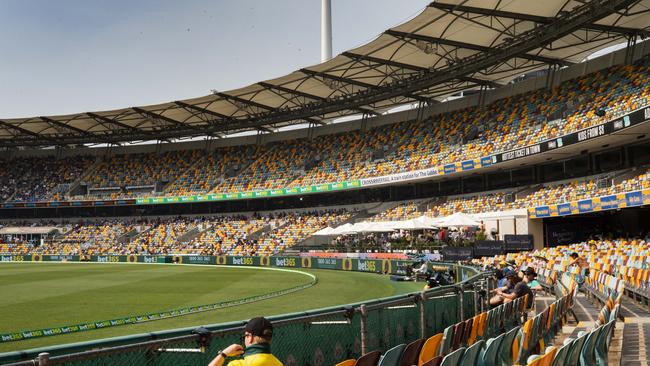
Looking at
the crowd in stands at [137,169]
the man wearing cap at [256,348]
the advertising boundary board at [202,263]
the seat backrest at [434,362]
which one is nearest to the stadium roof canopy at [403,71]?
the crowd in stands at [137,169]

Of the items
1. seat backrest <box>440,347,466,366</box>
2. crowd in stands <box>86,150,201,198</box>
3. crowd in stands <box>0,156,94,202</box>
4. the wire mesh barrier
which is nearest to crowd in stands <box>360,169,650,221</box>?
the wire mesh barrier

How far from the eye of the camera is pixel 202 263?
52.1 meters

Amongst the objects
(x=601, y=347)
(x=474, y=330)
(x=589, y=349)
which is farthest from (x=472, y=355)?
(x=474, y=330)

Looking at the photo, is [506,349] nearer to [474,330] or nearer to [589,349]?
[589,349]

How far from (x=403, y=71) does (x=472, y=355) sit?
4164 centimetres

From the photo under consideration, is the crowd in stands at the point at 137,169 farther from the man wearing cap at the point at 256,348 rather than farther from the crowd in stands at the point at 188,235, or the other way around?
the man wearing cap at the point at 256,348

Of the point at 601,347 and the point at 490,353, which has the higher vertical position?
the point at 490,353

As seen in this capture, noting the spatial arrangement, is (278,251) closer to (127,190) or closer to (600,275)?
(127,190)

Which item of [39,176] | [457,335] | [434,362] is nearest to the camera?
[434,362]

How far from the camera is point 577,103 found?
3950 cm

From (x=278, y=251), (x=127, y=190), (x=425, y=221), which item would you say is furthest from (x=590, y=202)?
(x=127, y=190)

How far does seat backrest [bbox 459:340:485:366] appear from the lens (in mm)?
5273

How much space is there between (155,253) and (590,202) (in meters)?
43.1

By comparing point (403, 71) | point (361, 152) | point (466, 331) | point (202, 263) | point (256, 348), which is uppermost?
point (403, 71)
